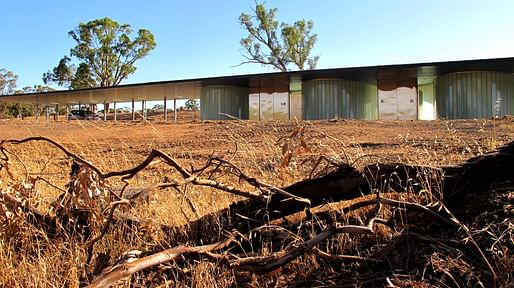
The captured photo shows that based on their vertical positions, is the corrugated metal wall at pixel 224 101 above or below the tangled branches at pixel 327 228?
above

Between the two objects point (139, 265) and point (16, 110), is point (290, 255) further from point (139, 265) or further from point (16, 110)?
point (16, 110)

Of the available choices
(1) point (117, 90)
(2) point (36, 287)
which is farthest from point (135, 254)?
(1) point (117, 90)

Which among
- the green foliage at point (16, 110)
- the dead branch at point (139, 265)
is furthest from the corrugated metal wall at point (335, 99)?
the green foliage at point (16, 110)

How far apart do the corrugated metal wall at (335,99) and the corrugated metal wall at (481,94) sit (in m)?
4.59

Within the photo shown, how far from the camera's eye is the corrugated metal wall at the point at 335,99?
2630cm

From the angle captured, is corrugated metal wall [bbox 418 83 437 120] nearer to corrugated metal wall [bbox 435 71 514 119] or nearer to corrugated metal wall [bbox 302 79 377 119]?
corrugated metal wall [bbox 435 71 514 119]

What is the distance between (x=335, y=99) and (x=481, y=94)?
7.32 m

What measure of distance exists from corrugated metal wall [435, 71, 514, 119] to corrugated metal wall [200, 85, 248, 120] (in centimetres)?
1198

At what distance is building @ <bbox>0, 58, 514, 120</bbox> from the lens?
77.8 feet

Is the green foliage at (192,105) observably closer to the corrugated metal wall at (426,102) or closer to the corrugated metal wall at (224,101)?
the corrugated metal wall at (224,101)

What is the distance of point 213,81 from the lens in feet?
93.8

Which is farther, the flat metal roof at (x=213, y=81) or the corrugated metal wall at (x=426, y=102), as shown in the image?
the corrugated metal wall at (x=426, y=102)

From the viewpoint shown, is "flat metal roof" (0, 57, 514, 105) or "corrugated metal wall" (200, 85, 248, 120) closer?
"flat metal roof" (0, 57, 514, 105)

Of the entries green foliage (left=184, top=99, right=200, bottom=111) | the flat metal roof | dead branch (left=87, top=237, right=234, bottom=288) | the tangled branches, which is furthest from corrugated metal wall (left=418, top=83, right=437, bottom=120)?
green foliage (left=184, top=99, right=200, bottom=111)
